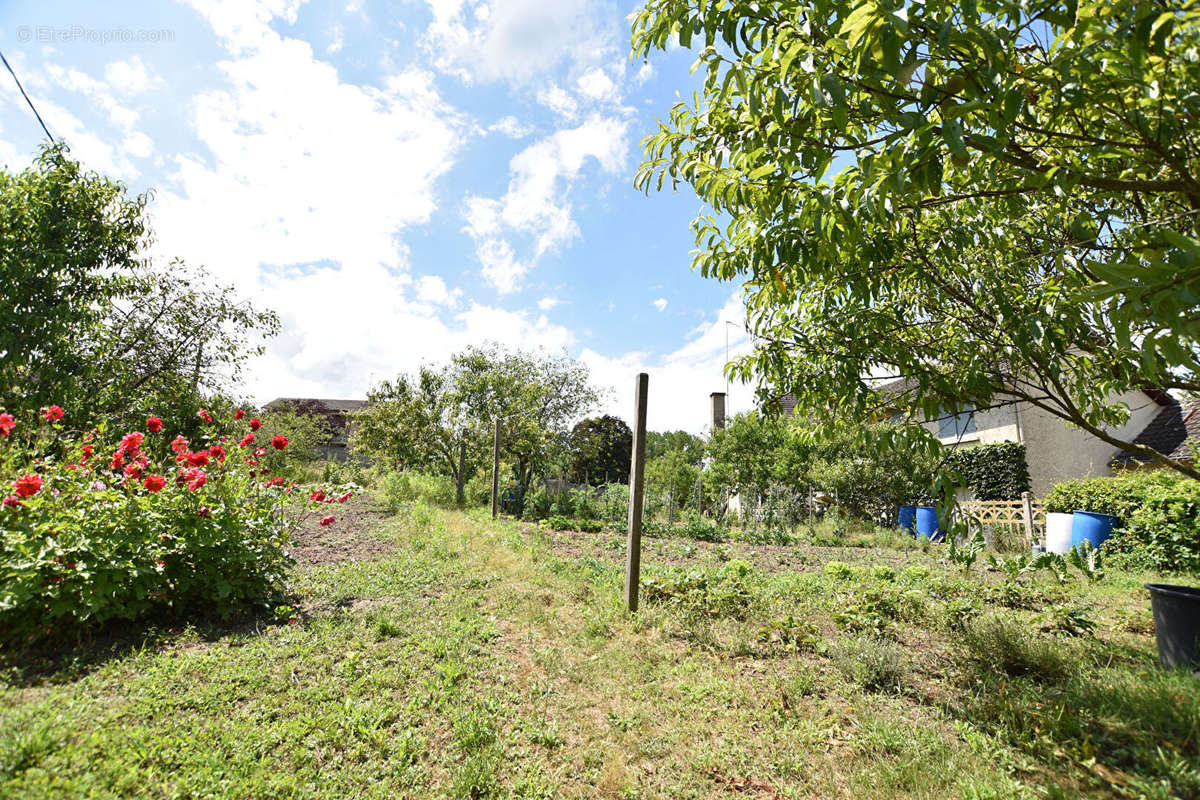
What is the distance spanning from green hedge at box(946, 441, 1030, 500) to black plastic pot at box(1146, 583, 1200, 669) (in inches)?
527

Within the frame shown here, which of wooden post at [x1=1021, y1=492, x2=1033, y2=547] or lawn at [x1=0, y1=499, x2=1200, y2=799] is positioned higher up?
wooden post at [x1=1021, y1=492, x2=1033, y2=547]

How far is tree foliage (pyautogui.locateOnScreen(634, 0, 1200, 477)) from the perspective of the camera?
1457mm

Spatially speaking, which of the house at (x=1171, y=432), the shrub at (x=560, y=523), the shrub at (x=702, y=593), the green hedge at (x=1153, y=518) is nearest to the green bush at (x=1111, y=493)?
the green hedge at (x=1153, y=518)

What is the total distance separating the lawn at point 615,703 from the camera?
2.28 metres

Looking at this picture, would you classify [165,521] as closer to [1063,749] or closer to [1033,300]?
[1063,749]

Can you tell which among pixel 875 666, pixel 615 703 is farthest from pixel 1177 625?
pixel 615 703

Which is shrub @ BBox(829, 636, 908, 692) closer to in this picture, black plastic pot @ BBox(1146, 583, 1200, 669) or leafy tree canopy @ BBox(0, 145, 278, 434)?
black plastic pot @ BBox(1146, 583, 1200, 669)

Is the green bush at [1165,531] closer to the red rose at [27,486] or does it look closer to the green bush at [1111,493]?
the green bush at [1111,493]

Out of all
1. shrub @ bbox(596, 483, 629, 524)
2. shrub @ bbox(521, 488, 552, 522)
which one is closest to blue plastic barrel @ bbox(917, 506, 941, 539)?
shrub @ bbox(596, 483, 629, 524)

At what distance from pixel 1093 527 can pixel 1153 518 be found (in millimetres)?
737

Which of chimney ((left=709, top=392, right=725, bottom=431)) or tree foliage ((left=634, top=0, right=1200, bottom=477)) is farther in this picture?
chimney ((left=709, top=392, right=725, bottom=431))

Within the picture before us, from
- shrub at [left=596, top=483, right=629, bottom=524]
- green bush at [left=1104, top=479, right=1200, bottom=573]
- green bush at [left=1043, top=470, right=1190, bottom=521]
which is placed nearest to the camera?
green bush at [left=1104, top=479, right=1200, bottom=573]

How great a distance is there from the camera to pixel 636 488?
202 inches

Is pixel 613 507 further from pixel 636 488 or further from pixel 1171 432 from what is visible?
pixel 1171 432
